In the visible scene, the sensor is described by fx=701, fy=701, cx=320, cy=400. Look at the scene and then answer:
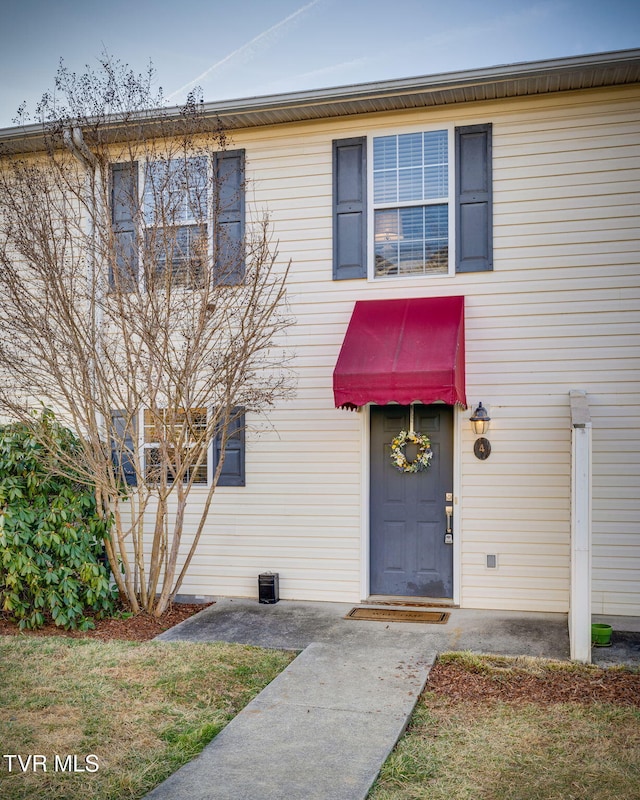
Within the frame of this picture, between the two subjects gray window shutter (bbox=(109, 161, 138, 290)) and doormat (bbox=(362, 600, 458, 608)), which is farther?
doormat (bbox=(362, 600, 458, 608))

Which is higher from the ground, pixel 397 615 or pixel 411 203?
pixel 411 203

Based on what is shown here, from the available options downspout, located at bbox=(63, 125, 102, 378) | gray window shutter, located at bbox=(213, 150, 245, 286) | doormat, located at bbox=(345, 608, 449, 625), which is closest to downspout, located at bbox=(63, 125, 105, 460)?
downspout, located at bbox=(63, 125, 102, 378)

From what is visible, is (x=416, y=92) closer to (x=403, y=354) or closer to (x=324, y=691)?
(x=403, y=354)

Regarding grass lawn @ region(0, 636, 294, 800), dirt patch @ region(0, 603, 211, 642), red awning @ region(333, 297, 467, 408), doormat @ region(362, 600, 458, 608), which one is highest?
red awning @ region(333, 297, 467, 408)

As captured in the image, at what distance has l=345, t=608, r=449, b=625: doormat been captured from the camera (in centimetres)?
740

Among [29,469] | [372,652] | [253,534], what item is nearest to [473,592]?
[372,652]

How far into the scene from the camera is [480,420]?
7.62 m

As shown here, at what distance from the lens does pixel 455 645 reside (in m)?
6.54

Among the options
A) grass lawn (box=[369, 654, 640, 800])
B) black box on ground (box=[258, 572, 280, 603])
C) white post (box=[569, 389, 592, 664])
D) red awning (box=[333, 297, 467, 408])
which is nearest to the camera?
grass lawn (box=[369, 654, 640, 800])

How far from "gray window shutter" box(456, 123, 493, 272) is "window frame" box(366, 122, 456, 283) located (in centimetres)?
6

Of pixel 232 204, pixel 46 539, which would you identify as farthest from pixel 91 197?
pixel 46 539

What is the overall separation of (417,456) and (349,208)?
3000mm

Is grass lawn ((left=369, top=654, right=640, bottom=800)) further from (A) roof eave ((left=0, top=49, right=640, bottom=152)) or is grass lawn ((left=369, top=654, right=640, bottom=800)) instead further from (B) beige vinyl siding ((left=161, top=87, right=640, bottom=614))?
(A) roof eave ((left=0, top=49, right=640, bottom=152))

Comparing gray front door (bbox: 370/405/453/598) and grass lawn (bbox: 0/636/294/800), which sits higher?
gray front door (bbox: 370/405/453/598)
